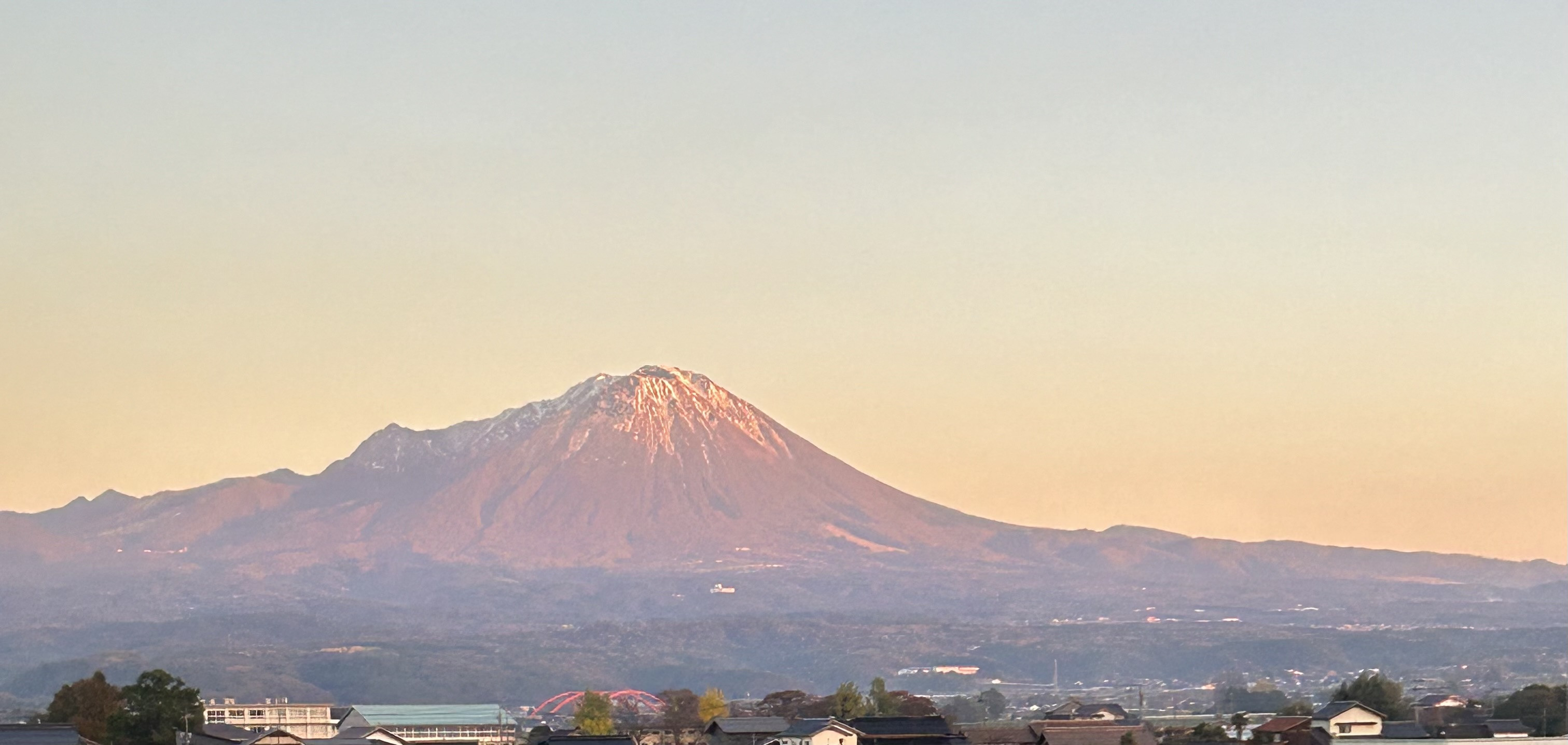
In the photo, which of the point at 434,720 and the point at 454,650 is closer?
the point at 434,720

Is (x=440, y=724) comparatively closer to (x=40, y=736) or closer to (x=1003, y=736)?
(x=1003, y=736)

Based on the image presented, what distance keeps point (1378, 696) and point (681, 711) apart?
27.2 m

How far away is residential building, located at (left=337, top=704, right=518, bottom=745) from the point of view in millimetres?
74500

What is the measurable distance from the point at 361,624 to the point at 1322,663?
7339 cm

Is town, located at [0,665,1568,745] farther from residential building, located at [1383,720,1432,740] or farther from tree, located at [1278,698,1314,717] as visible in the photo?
tree, located at [1278,698,1314,717]

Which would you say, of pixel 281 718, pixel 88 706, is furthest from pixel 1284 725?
pixel 281 718

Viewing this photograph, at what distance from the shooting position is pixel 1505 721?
58.0 meters

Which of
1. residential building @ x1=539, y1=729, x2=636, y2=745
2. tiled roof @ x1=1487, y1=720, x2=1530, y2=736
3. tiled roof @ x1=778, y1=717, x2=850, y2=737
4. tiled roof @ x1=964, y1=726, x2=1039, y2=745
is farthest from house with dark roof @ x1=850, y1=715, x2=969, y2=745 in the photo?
tiled roof @ x1=1487, y1=720, x2=1530, y2=736

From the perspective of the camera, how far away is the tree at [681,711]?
7600 centimetres

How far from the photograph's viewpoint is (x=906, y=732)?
177 ft

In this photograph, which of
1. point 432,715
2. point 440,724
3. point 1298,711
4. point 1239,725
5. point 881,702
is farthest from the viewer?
point 432,715

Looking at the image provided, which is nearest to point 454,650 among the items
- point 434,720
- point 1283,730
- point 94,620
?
point 94,620

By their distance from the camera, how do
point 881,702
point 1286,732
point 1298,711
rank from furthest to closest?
1. point 881,702
2. point 1298,711
3. point 1286,732

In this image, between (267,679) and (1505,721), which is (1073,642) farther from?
(1505,721)
